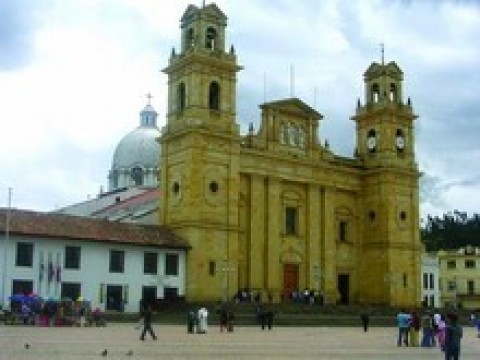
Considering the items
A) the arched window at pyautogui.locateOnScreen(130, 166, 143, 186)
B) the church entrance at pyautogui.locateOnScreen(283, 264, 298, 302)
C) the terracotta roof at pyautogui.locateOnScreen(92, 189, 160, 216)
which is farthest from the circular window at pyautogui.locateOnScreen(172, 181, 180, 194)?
the arched window at pyautogui.locateOnScreen(130, 166, 143, 186)

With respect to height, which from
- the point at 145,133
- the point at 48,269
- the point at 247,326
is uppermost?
the point at 145,133

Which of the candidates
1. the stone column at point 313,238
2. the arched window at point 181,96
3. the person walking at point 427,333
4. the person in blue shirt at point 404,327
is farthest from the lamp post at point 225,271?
the person walking at point 427,333

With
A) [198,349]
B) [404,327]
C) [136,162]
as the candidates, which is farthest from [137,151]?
[198,349]

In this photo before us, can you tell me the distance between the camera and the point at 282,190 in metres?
61.9

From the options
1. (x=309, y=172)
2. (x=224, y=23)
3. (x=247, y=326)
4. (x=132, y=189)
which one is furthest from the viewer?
(x=132, y=189)

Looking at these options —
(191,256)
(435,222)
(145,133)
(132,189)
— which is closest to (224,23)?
(191,256)

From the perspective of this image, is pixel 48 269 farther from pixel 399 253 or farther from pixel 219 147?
pixel 399 253

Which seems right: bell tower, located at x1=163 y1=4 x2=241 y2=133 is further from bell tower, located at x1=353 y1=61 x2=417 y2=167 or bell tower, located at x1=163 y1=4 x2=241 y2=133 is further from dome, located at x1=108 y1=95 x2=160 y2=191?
dome, located at x1=108 y1=95 x2=160 y2=191

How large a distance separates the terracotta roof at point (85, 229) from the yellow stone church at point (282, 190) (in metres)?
1.68

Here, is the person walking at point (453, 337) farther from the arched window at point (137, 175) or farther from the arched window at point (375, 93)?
the arched window at point (137, 175)

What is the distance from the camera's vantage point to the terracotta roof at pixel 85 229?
4953cm

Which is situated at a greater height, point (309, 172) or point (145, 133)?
point (145, 133)

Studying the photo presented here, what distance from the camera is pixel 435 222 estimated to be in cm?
13075

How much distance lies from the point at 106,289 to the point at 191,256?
6.24 meters
